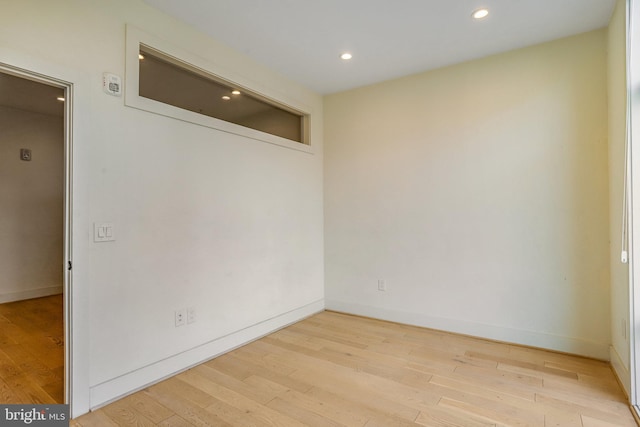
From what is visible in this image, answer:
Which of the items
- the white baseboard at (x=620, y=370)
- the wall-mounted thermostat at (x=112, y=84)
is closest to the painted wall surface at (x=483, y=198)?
the white baseboard at (x=620, y=370)

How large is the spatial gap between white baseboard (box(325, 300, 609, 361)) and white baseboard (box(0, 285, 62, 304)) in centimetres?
451

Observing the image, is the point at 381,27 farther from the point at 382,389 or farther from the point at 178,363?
the point at 178,363

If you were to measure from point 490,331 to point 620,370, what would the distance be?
957 mm

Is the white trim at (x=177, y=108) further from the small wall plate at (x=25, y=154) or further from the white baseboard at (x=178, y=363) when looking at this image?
the small wall plate at (x=25, y=154)

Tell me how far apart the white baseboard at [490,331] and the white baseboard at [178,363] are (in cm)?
97

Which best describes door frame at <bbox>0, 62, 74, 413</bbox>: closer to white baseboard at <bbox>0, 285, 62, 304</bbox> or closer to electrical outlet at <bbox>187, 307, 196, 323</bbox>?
electrical outlet at <bbox>187, 307, 196, 323</bbox>

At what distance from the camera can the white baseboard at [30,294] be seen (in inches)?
174

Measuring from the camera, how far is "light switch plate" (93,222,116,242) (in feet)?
6.58

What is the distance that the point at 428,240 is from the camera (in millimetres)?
3408

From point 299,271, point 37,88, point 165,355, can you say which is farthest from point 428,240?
point 37,88

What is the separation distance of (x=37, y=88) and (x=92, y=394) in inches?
147

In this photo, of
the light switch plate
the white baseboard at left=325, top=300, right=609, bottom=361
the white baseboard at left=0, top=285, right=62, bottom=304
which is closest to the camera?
the light switch plate

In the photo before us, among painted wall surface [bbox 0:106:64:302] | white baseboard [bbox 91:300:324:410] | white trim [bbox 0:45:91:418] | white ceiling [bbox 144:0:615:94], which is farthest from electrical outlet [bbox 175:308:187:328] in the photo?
painted wall surface [bbox 0:106:64:302]

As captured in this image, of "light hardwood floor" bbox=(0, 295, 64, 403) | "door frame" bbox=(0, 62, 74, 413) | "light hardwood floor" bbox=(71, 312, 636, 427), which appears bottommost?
"light hardwood floor" bbox=(71, 312, 636, 427)
